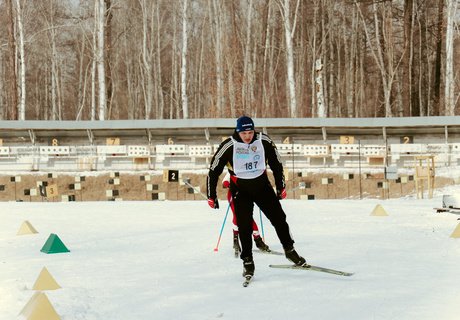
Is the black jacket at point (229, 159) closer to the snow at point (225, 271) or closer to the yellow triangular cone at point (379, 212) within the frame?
the snow at point (225, 271)

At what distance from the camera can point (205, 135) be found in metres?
24.6

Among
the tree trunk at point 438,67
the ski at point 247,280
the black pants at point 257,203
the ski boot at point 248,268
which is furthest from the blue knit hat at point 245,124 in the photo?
the tree trunk at point 438,67

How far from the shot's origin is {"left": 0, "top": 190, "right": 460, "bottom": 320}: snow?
4656 mm

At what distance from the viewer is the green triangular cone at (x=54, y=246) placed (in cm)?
750

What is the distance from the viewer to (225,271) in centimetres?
624

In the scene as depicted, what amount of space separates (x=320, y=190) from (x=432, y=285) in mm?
16728

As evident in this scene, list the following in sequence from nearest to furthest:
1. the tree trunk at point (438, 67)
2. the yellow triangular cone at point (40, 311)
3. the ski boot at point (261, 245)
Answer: the yellow triangular cone at point (40, 311), the ski boot at point (261, 245), the tree trunk at point (438, 67)

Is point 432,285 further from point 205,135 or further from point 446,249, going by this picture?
point 205,135

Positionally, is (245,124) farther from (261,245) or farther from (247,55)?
(247,55)

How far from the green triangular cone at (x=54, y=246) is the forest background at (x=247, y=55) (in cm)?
1985

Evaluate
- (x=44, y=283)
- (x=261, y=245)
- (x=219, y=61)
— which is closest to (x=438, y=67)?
(x=219, y=61)

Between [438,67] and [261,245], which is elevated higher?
[438,67]

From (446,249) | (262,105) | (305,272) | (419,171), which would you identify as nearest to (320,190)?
(419,171)

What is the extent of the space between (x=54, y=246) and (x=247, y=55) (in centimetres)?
2967
